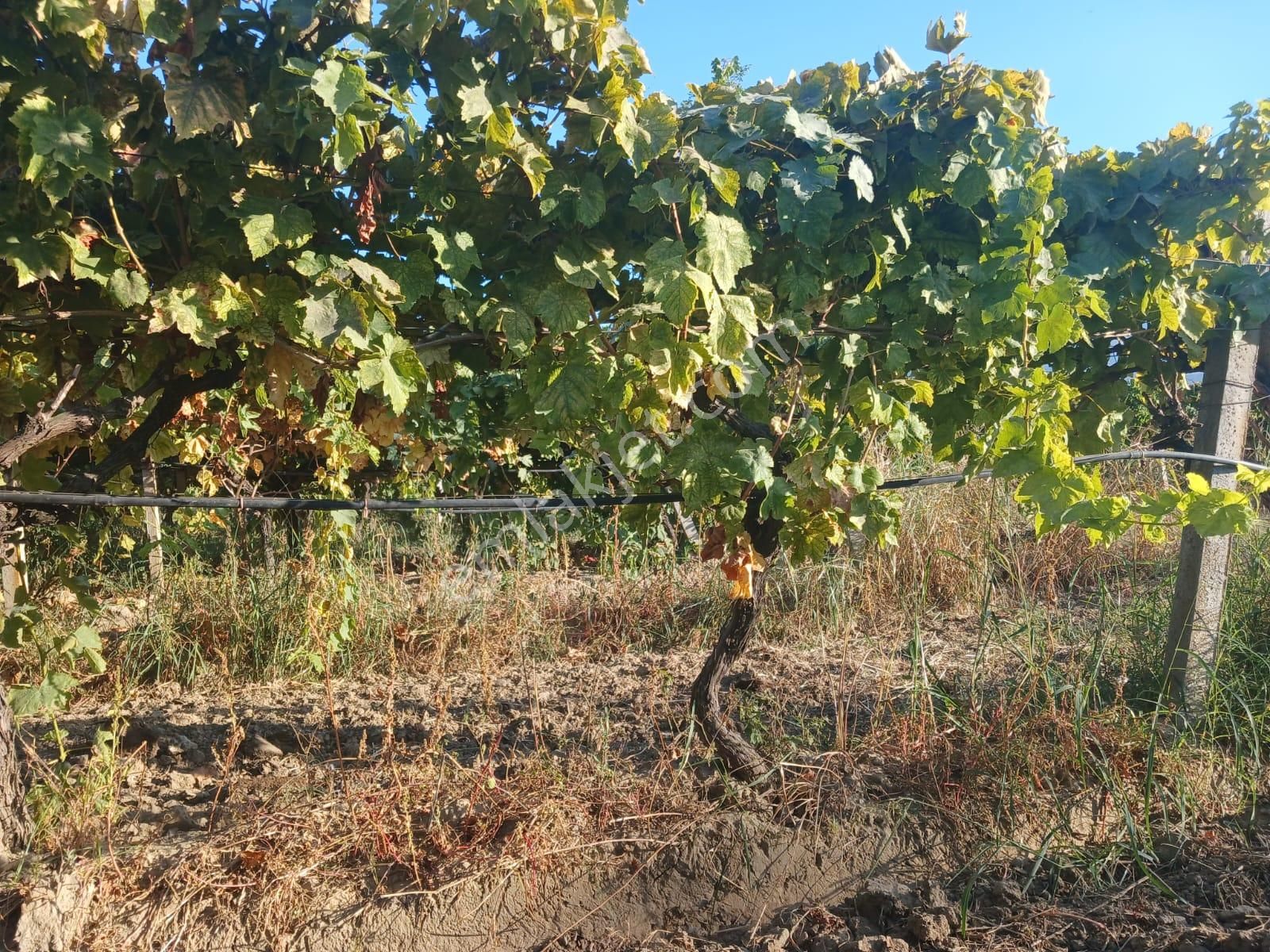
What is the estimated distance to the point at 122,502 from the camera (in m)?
2.23

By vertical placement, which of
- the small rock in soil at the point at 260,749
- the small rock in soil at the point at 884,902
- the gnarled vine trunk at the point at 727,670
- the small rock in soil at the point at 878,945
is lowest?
the small rock in soil at the point at 884,902

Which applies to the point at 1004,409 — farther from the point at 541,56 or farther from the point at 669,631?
the point at 669,631

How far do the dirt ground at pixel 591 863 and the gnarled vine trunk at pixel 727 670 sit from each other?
9cm

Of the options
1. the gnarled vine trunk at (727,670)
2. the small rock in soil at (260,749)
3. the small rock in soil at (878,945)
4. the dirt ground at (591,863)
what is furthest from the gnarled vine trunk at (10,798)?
the small rock in soil at (878,945)

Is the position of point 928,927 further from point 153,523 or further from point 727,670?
point 153,523

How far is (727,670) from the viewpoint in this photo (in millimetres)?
2855

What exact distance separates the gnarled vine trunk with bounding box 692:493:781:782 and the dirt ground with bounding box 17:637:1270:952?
9 centimetres

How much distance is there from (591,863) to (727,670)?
738 millimetres

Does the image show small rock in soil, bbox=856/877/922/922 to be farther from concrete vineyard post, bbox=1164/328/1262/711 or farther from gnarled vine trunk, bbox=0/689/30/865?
gnarled vine trunk, bbox=0/689/30/865

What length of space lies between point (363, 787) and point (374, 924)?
0.38 meters

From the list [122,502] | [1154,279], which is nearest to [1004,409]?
[1154,279]

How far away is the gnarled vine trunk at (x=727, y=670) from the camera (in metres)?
2.71

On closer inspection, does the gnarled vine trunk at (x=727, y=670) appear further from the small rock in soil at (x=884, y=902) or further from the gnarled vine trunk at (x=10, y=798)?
the gnarled vine trunk at (x=10, y=798)

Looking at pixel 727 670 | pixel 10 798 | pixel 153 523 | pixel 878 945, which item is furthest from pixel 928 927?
pixel 153 523
